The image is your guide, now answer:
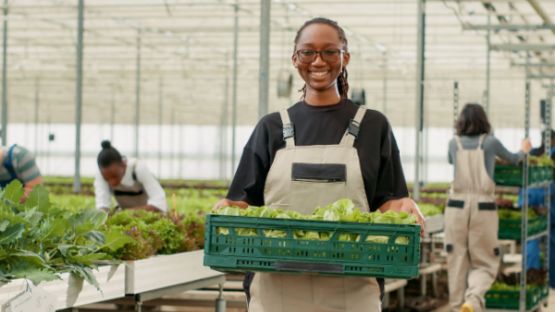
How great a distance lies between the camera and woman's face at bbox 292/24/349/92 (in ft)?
9.19

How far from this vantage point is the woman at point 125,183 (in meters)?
6.82

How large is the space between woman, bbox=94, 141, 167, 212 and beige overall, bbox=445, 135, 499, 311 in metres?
2.28

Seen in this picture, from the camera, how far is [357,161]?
2.85 metres

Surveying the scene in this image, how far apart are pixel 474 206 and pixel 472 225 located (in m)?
0.14

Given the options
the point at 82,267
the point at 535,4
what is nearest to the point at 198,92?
the point at 535,4

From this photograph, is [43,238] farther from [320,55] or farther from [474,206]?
[474,206]

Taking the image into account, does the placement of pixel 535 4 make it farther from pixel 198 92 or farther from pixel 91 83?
pixel 198 92

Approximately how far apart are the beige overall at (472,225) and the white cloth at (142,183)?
89.3 inches

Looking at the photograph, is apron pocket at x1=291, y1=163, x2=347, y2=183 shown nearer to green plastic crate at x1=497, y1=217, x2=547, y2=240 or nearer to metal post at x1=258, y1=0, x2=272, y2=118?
metal post at x1=258, y1=0, x2=272, y2=118

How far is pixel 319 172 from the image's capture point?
283cm

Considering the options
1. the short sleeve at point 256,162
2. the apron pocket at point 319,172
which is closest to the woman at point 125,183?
the short sleeve at point 256,162

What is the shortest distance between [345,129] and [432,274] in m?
7.40

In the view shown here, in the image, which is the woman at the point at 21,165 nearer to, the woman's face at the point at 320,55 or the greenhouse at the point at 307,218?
the greenhouse at the point at 307,218

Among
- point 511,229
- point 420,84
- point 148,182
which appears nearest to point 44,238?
point 148,182
